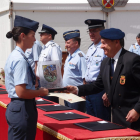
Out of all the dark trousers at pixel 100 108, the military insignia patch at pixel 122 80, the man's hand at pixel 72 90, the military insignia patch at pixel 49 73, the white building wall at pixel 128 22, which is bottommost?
the dark trousers at pixel 100 108

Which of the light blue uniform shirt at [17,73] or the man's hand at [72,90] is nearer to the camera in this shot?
the light blue uniform shirt at [17,73]

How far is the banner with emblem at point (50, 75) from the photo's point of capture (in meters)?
2.74

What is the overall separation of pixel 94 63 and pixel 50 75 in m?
1.56

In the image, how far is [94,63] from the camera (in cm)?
424

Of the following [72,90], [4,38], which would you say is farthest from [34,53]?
[4,38]

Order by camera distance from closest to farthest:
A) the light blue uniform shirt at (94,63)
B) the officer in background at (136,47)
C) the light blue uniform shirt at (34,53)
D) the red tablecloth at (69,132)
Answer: the red tablecloth at (69,132)
the light blue uniform shirt at (94,63)
the light blue uniform shirt at (34,53)
the officer in background at (136,47)

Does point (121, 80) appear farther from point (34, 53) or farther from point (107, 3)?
point (107, 3)

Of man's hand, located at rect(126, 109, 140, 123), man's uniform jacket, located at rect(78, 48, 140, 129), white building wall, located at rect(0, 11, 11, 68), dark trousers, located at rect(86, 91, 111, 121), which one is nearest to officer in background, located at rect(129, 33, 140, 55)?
white building wall, located at rect(0, 11, 11, 68)

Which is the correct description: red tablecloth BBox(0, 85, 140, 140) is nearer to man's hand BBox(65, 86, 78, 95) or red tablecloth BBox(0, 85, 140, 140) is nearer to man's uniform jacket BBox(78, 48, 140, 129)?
man's uniform jacket BBox(78, 48, 140, 129)

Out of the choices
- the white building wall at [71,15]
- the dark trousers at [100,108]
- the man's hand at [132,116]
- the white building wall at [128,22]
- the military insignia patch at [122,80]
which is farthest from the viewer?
the white building wall at [128,22]

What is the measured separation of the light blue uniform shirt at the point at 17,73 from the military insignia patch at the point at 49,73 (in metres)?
0.25

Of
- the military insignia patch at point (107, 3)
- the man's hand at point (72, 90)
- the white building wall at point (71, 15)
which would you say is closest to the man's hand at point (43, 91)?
the man's hand at point (72, 90)

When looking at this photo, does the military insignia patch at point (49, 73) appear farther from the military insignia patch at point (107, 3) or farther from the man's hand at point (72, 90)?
the military insignia patch at point (107, 3)

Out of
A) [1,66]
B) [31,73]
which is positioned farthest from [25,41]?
[1,66]
